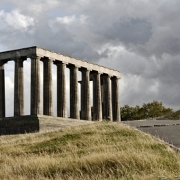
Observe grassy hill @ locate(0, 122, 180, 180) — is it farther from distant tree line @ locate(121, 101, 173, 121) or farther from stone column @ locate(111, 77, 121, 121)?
distant tree line @ locate(121, 101, 173, 121)

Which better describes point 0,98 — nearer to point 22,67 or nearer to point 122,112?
point 22,67

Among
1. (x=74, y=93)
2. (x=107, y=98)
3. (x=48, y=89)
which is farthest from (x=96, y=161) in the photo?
(x=107, y=98)

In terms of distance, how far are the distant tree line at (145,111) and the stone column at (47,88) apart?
41343 millimetres

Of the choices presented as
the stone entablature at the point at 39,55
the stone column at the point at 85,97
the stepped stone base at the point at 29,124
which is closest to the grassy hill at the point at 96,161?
the stepped stone base at the point at 29,124

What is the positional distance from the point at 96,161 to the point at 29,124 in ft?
133

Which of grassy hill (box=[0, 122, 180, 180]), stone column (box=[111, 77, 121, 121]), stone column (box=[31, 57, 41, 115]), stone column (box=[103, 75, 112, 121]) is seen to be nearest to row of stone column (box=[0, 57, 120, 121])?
stone column (box=[31, 57, 41, 115])

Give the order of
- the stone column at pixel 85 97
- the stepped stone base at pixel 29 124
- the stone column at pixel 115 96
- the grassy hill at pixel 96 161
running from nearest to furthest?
the grassy hill at pixel 96 161 → the stepped stone base at pixel 29 124 → the stone column at pixel 85 97 → the stone column at pixel 115 96

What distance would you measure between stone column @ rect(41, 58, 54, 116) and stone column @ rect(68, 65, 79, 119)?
628 centimetres

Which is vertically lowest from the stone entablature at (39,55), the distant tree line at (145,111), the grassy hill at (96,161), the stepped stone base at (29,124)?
the grassy hill at (96,161)

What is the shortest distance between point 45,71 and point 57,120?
11147mm

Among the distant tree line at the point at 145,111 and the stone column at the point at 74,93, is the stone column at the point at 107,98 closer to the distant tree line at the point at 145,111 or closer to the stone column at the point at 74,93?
the stone column at the point at 74,93

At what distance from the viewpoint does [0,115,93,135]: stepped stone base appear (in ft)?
205

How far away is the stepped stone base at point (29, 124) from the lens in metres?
62.5

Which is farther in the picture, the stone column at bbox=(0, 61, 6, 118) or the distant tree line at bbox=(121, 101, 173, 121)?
the distant tree line at bbox=(121, 101, 173, 121)
